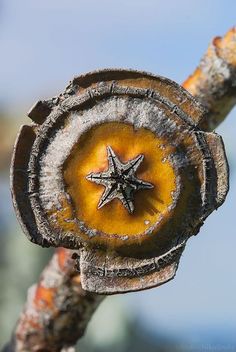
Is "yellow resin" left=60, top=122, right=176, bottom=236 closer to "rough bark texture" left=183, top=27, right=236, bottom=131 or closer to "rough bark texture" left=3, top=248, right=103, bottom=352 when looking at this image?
"rough bark texture" left=3, top=248, right=103, bottom=352

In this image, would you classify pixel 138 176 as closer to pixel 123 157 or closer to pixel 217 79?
pixel 123 157

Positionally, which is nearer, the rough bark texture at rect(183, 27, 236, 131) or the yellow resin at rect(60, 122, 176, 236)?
the yellow resin at rect(60, 122, 176, 236)

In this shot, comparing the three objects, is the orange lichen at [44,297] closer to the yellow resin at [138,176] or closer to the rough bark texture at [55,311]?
the rough bark texture at [55,311]

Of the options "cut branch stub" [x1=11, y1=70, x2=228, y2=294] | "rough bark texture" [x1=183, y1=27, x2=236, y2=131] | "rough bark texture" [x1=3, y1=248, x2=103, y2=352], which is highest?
"rough bark texture" [x1=183, y1=27, x2=236, y2=131]

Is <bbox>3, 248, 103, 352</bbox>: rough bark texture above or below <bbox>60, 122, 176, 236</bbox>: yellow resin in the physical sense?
below

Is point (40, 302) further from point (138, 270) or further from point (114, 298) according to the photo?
point (114, 298)

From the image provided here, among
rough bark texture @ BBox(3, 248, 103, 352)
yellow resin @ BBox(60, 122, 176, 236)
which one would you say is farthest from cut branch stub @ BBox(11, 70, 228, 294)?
rough bark texture @ BBox(3, 248, 103, 352)

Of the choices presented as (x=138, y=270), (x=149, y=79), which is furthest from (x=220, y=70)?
(x=138, y=270)

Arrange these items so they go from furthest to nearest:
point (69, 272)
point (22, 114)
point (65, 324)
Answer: point (22, 114) → point (65, 324) → point (69, 272)
